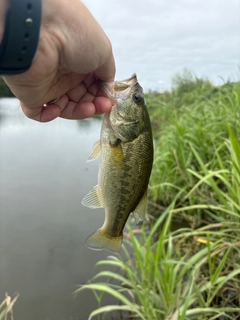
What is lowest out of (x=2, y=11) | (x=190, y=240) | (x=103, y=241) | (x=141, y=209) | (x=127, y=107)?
(x=190, y=240)

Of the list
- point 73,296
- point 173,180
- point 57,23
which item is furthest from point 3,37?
point 173,180

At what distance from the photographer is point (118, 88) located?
1929mm

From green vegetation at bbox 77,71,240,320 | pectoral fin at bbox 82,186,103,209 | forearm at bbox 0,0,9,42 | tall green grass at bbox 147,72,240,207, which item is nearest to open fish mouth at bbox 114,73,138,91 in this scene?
pectoral fin at bbox 82,186,103,209

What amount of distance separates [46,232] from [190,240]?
2962 mm

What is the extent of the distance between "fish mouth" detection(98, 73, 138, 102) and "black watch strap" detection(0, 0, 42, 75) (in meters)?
0.64

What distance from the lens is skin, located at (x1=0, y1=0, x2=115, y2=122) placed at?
146 cm

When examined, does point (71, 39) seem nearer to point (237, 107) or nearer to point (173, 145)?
point (237, 107)

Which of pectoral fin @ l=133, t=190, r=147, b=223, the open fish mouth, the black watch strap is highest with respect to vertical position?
the black watch strap

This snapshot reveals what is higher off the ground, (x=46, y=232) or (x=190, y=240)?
(x=190, y=240)

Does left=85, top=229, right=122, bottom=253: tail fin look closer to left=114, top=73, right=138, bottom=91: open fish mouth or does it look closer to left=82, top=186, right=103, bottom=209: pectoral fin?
left=82, top=186, right=103, bottom=209: pectoral fin

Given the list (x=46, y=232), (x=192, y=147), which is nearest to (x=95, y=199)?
(x=192, y=147)

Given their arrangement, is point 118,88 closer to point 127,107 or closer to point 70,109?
point 127,107

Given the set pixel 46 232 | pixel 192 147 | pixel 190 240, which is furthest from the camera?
pixel 46 232

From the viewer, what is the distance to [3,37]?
47.5 inches
